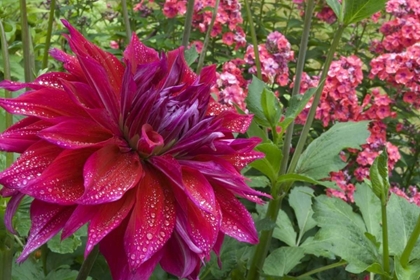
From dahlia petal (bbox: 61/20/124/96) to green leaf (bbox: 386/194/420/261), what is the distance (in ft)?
1.92

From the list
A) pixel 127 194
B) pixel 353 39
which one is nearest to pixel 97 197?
pixel 127 194

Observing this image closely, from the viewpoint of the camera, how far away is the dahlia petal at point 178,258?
525mm

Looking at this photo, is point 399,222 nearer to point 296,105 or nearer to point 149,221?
point 296,105

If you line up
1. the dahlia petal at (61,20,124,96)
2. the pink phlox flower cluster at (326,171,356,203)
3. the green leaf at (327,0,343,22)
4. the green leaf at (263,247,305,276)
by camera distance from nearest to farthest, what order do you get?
the dahlia petal at (61,20,124,96), the green leaf at (327,0,343,22), the green leaf at (263,247,305,276), the pink phlox flower cluster at (326,171,356,203)

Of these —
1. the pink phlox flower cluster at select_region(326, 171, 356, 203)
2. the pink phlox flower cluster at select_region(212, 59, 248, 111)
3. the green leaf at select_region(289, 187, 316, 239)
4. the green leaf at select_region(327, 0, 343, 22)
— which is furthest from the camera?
the pink phlox flower cluster at select_region(326, 171, 356, 203)

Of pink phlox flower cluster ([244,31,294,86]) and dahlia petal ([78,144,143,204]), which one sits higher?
dahlia petal ([78,144,143,204])

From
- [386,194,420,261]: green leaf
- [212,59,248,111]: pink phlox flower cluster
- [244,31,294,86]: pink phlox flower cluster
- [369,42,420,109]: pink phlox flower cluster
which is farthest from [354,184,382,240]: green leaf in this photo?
[369,42,420,109]: pink phlox flower cluster

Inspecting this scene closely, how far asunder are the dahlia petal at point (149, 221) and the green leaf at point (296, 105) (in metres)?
0.43

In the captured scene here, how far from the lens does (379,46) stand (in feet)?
7.39

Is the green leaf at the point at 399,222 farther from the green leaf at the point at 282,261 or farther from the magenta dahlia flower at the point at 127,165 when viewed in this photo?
the magenta dahlia flower at the point at 127,165

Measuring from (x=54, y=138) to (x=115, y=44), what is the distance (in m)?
1.87

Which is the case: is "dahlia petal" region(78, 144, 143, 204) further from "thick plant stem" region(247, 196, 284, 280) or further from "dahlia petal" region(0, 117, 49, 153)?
"thick plant stem" region(247, 196, 284, 280)

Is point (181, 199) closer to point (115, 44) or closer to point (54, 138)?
point (54, 138)

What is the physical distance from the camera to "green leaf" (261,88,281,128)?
3.18 ft
